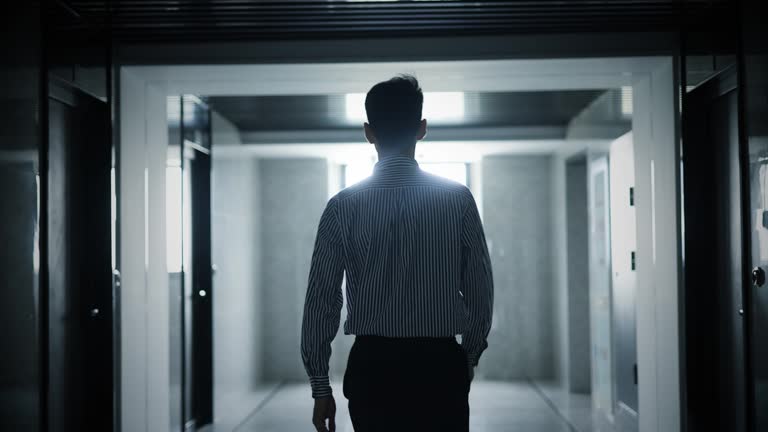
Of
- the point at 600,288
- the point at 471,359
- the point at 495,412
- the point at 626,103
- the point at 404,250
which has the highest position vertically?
the point at 626,103

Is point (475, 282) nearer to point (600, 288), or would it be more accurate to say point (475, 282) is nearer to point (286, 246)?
point (600, 288)

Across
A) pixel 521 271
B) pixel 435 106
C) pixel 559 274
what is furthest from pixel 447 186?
pixel 521 271

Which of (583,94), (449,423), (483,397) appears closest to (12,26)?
(449,423)

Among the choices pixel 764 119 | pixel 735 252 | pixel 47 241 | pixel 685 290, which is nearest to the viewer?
pixel 764 119

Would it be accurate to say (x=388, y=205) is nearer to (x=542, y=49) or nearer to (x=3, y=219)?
(x=3, y=219)

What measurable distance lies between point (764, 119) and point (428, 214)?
162 cm

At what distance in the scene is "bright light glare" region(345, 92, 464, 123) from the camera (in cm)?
543

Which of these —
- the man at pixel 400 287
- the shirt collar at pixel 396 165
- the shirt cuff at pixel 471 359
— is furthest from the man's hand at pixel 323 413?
the shirt collar at pixel 396 165

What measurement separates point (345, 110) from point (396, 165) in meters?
4.48

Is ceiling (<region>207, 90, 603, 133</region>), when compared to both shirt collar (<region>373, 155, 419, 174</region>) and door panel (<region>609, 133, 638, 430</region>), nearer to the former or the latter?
door panel (<region>609, 133, 638, 430</region>)

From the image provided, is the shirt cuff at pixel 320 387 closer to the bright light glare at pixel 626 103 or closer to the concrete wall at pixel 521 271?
the bright light glare at pixel 626 103

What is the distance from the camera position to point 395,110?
5.21ft

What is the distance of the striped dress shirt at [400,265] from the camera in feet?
4.99

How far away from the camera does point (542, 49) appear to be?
3529 millimetres
